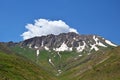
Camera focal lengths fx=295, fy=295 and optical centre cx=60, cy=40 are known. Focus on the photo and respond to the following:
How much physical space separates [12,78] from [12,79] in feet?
13.3

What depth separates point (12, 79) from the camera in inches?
7672

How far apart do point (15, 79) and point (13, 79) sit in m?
3.50

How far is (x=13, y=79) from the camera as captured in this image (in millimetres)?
196375

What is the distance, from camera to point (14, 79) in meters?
199

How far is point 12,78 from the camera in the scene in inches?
7830

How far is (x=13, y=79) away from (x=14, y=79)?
2.41 metres

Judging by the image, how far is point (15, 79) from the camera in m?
200

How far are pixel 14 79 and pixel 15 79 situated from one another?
1.14m

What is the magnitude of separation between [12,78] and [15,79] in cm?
223

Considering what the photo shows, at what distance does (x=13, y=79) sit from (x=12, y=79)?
157 centimetres

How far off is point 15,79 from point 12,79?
16.6ft
